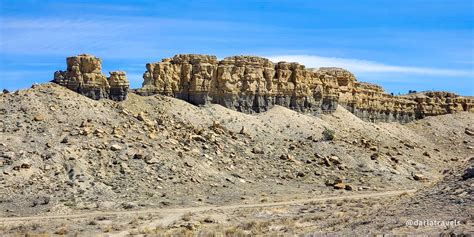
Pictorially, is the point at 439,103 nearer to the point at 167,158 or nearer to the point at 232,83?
the point at 232,83

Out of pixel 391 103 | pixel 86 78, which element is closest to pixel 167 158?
pixel 86 78

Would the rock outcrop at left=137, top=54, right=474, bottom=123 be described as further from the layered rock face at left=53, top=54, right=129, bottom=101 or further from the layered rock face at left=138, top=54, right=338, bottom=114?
the layered rock face at left=53, top=54, right=129, bottom=101

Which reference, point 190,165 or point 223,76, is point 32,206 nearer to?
point 190,165

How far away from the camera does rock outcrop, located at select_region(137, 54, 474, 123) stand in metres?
47.3

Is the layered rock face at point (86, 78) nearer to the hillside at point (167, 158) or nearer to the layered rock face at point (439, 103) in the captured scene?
the hillside at point (167, 158)

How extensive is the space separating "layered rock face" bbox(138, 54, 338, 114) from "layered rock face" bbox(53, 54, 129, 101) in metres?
4.69

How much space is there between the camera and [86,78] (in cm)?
4078

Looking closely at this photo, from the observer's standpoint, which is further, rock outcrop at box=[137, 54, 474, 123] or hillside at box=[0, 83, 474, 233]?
rock outcrop at box=[137, 54, 474, 123]

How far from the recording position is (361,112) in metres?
64.2

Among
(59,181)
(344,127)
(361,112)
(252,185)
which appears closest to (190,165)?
(252,185)

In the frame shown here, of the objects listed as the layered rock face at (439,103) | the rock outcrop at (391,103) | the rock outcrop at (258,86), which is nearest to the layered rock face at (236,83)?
the rock outcrop at (258,86)

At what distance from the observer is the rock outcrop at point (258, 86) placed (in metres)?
47.3

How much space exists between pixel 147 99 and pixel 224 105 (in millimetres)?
6932

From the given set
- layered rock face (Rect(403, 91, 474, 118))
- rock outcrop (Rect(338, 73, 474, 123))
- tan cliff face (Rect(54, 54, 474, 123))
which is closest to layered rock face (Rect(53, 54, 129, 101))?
tan cliff face (Rect(54, 54, 474, 123))
